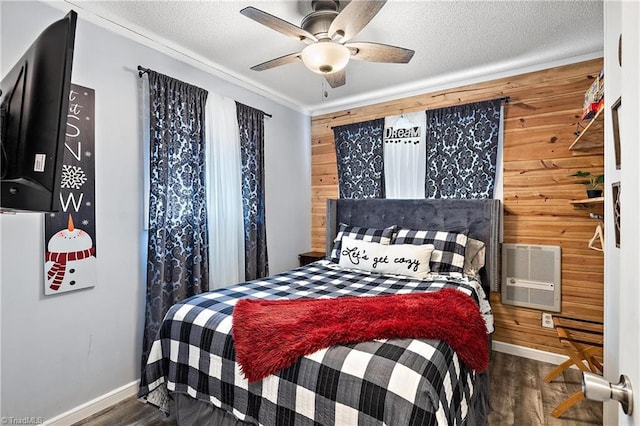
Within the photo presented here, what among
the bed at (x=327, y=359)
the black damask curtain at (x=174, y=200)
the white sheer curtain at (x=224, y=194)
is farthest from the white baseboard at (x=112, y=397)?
the white sheer curtain at (x=224, y=194)

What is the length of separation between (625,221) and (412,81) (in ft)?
9.77

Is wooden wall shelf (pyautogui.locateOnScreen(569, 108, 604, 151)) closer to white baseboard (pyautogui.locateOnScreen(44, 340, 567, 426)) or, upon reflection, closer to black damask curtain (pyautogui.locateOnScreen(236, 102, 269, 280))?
white baseboard (pyautogui.locateOnScreen(44, 340, 567, 426))

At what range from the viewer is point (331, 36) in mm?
1830

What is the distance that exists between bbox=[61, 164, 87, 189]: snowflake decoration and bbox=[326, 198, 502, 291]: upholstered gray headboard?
94.4 inches

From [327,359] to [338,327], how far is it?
0.18 metres

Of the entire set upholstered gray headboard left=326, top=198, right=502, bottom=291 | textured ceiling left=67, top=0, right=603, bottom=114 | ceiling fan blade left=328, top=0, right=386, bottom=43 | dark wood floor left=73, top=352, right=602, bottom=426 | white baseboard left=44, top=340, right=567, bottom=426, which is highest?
textured ceiling left=67, top=0, right=603, bottom=114

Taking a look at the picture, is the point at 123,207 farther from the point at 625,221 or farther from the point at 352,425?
the point at 625,221

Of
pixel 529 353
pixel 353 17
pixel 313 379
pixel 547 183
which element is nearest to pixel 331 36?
pixel 353 17

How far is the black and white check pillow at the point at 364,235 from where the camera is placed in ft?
10.2

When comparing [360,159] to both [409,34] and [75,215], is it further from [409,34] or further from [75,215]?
[75,215]

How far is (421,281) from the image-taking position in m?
2.52

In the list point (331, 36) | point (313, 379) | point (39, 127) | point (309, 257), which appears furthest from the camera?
point (309, 257)

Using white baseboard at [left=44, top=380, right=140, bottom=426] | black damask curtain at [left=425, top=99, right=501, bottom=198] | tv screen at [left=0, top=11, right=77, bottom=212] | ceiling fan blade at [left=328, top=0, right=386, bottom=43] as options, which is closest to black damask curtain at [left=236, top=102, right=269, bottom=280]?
white baseboard at [left=44, top=380, right=140, bottom=426]

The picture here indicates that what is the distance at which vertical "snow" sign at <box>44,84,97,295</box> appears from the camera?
1929 mm
